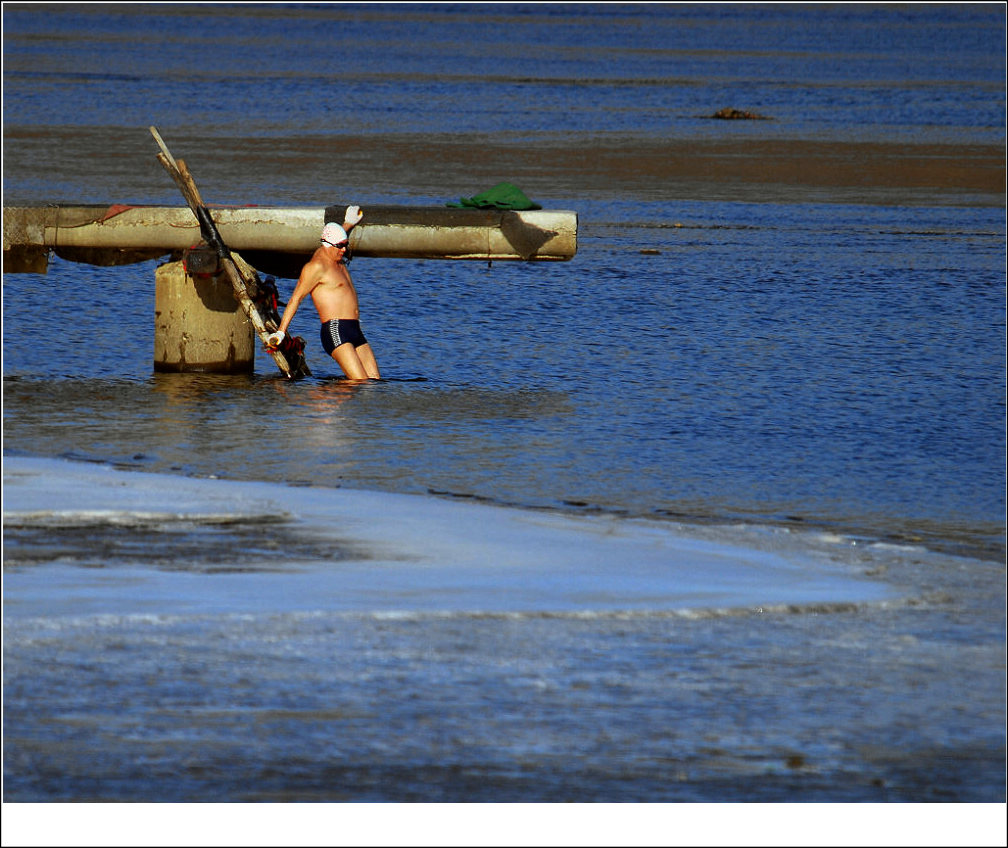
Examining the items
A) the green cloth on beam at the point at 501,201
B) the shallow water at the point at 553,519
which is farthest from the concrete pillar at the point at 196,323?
the green cloth on beam at the point at 501,201

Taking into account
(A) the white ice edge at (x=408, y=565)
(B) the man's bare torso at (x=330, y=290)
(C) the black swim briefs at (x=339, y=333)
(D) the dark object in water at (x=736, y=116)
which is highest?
(D) the dark object in water at (x=736, y=116)

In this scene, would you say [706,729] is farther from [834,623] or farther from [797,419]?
[797,419]

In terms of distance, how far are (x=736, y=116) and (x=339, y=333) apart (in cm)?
2896

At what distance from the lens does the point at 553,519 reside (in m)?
9.44

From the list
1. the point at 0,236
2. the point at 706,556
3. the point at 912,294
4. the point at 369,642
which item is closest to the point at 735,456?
the point at 706,556

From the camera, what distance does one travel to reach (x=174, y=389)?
13.4m

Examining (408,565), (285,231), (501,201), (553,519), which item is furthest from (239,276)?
(408,565)

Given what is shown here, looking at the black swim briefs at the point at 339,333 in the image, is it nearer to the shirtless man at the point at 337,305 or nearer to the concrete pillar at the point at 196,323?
the shirtless man at the point at 337,305

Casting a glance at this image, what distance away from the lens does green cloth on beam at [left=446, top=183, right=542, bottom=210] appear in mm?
14609

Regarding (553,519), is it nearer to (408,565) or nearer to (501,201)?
(408,565)

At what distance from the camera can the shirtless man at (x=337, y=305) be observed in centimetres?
1404

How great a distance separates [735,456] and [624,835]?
5868 millimetres

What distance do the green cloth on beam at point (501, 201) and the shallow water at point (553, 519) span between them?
123 cm

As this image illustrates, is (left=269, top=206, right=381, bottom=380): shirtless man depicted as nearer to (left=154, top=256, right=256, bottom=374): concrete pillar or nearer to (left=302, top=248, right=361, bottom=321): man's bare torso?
(left=302, top=248, right=361, bottom=321): man's bare torso
